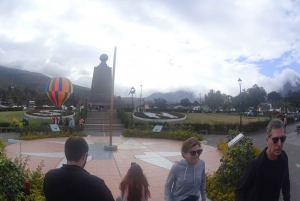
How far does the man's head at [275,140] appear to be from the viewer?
8.28 feet

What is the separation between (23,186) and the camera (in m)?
4.54

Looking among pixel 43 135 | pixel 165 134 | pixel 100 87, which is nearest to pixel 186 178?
pixel 165 134

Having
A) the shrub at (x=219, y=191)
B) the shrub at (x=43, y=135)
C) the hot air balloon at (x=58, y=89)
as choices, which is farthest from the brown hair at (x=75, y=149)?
the hot air balloon at (x=58, y=89)

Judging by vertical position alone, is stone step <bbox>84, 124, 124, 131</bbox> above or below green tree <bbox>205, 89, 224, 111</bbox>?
A: below

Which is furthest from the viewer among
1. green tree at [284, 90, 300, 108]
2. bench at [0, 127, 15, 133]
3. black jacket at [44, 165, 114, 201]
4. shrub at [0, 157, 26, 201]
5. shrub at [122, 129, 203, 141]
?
green tree at [284, 90, 300, 108]

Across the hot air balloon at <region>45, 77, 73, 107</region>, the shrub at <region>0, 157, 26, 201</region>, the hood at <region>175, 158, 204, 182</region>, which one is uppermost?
the hot air balloon at <region>45, 77, 73, 107</region>

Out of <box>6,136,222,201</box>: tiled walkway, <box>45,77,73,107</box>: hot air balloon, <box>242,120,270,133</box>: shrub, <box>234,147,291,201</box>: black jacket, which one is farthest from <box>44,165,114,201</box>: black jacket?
<box>242,120,270,133</box>: shrub

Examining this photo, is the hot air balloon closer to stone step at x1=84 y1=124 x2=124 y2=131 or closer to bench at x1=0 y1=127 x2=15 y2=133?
stone step at x1=84 y1=124 x2=124 y2=131

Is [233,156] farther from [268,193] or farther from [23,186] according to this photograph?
[23,186]

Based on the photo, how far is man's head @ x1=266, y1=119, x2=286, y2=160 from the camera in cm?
252

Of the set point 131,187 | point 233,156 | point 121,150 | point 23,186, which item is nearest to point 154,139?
point 121,150

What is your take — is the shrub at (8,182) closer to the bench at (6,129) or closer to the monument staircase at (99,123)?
the monument staircase at (99,123)

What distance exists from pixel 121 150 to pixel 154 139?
4928mm

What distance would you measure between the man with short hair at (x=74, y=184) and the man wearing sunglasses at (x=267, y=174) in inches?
Answer: 52.2
